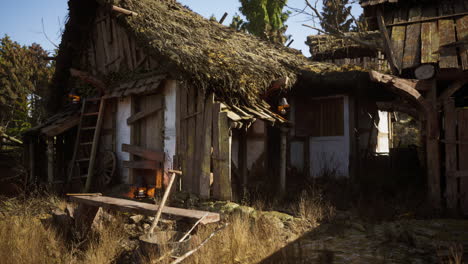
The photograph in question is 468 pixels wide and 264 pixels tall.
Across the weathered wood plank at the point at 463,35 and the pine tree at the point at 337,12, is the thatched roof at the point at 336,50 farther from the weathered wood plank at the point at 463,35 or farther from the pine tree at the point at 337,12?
the weathered wood plank at the point at 463,35

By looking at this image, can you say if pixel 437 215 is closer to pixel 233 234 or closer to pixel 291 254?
pixel 291 254

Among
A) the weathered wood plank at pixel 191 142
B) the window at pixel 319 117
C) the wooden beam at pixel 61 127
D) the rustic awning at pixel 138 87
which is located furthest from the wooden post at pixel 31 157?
the window at pixel 319 117

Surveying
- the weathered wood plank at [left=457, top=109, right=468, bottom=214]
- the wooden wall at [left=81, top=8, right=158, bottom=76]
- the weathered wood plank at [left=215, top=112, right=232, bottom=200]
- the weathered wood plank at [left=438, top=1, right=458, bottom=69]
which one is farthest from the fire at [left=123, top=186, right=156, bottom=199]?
the weathered wood plank at [left=438, top=1, right=458, bottom=69]

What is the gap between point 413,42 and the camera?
7.56 m

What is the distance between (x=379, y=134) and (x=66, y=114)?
31.8ft

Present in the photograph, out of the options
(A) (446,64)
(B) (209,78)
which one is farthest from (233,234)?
(A) (446,64)

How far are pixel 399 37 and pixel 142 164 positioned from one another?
658cm

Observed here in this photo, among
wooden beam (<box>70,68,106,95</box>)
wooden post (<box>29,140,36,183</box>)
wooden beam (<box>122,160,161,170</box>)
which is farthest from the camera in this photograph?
wooden post (<box>29,140,36,183</box>)

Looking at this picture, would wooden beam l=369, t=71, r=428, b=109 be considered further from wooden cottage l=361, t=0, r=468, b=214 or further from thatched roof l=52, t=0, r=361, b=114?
thatched roof l=52, t=0, r=361, b=114

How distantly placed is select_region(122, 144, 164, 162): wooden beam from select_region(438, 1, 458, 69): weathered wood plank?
6.15 m

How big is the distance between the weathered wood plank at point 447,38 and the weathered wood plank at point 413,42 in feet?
1.35

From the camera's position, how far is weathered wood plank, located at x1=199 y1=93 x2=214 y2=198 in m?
7.27

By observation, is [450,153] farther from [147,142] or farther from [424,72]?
[147,142]

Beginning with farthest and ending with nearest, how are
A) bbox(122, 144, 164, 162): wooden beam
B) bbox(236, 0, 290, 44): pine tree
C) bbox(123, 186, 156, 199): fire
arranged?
bbox(236, 0, 290, 44): pine tree < bbox(122, 144, 164, 162): wooden beam < bbox(123, 186, 156, 199): fire
